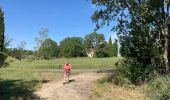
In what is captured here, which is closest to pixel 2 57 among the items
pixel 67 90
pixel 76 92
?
pixel 67 90

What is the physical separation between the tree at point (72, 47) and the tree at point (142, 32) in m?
107

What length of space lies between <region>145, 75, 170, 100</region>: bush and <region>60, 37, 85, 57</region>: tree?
369 feet

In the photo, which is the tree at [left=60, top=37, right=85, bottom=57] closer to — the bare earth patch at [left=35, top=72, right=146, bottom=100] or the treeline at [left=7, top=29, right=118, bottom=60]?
the treeline at [left=7, top=29, right=118, bottom=60]

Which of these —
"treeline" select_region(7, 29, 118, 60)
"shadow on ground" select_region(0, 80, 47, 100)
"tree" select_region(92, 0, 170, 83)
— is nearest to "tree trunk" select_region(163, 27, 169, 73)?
"tree" select_region(92, 0, 170, 83)

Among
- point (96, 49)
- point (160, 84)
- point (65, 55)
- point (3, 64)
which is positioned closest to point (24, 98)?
point (3, 64)

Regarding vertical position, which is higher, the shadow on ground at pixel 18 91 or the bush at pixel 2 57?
the bush at pixel 2 57

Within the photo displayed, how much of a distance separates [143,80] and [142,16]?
4.39 meters

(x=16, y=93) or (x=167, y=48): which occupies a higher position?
(x=167, y=48)

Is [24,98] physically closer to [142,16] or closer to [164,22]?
[142,16]

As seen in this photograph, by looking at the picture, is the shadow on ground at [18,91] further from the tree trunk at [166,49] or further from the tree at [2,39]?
the tree trunk at [166,49]

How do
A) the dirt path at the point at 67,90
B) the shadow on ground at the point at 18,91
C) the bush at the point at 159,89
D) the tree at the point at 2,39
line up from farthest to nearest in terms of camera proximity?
the tree at the point at 2,39
the dirt path at the point at 67,90
the shadow on ground at the point at 18,91
the bush at the point at 159,89

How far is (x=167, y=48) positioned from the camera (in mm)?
28266

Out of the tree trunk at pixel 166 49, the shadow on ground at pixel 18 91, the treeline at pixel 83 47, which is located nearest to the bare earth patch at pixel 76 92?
the shadow on ground at pixel 18 91

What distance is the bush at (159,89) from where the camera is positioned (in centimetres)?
2057
